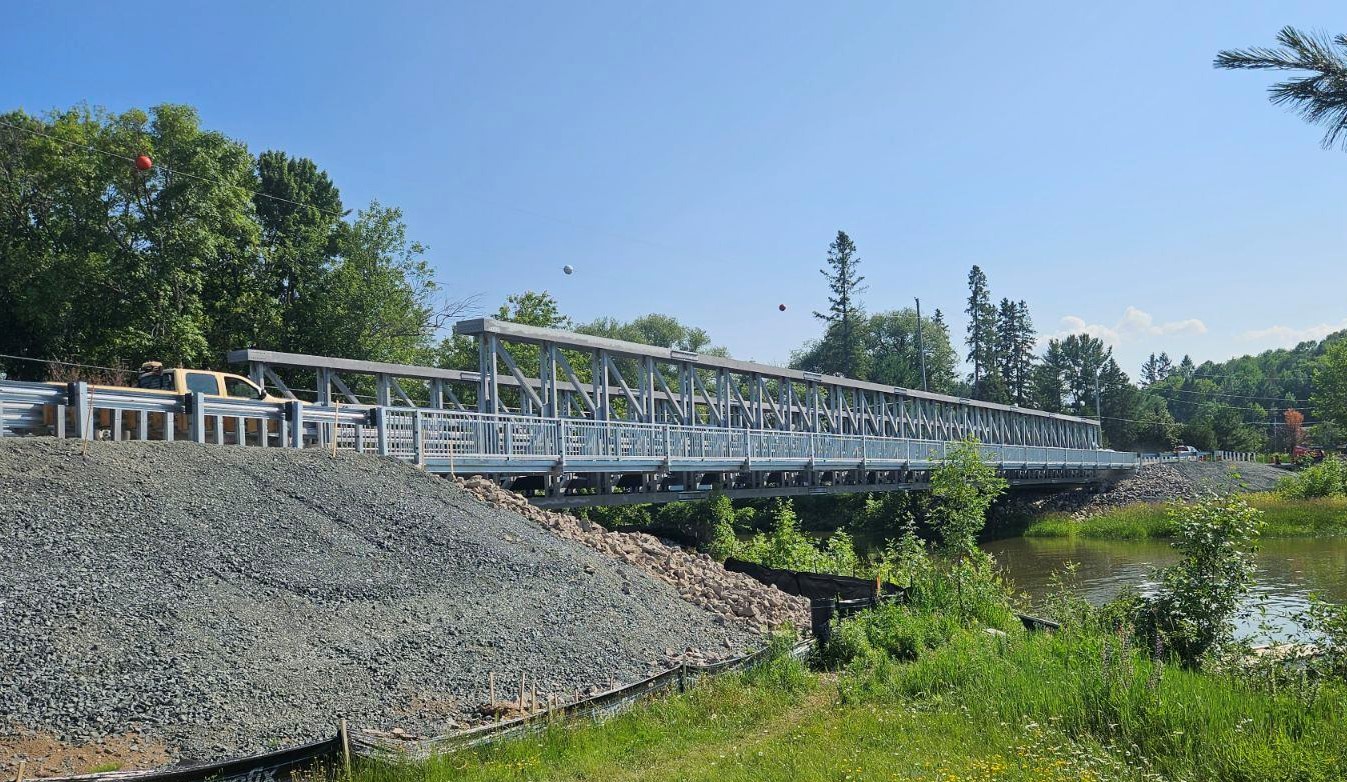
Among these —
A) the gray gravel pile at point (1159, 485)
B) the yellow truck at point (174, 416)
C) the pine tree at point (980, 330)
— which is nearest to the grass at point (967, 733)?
the yellow truck at point (174, 416)

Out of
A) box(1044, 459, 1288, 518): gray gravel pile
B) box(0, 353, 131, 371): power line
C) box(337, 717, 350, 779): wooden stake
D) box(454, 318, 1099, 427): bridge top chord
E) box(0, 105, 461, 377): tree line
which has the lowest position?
box(1044, 459, 1288, 518): gray gravel pile

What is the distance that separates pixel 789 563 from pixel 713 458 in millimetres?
4789

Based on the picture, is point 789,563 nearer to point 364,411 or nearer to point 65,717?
point 364,411

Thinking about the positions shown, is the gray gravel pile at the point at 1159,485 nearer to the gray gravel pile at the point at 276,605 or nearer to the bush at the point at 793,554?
the bush at the point at 793,554

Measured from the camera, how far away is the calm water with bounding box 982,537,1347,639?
908 inches

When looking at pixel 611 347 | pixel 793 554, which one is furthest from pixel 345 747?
pixel 611 347

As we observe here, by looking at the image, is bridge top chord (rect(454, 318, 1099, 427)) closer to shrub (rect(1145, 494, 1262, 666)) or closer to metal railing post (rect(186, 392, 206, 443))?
metal railing post (rect(186, 392, 206, 443))

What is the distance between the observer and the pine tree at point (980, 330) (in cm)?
10031

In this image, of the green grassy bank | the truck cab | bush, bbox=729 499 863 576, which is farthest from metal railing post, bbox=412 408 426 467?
the green grassy bank

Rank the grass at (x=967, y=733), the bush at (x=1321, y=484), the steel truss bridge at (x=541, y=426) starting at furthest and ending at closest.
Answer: the bush at (x=1321, y=484), the steel truss bridge at (x=541, y=426), the grass at (x=967, y=733)

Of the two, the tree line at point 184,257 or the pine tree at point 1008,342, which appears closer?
the tree line at point 184,257

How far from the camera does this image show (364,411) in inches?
746

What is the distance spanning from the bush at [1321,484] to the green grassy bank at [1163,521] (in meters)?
0.81

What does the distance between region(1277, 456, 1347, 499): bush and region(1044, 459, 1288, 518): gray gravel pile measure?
623 cm
